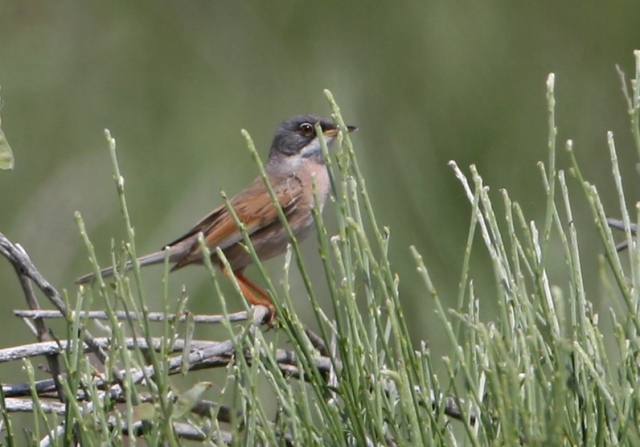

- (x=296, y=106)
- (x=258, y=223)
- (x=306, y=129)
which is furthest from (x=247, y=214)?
(x=296, y=106)

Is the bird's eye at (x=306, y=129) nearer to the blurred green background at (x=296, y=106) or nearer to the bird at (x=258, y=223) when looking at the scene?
the bird at (x=258, y=223)

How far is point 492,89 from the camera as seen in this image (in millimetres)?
3293

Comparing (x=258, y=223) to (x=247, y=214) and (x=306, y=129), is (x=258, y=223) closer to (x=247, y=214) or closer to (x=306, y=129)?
(x=247, y=214)

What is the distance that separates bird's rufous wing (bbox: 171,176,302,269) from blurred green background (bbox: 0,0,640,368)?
116 millimetres

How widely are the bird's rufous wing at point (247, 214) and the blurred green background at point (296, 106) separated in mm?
116

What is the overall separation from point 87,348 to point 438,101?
5.61ft

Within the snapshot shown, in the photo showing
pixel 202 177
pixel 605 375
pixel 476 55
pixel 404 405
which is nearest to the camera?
pixel 404 405

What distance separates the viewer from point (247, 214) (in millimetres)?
5438

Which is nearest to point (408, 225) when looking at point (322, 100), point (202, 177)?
point (322, 100)

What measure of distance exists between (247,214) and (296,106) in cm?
120

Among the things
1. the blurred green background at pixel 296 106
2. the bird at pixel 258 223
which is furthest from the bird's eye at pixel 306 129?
the blurred green background at pixel 296 106

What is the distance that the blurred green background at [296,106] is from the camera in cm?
329

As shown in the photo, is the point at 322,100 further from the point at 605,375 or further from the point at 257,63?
the point at 605,375

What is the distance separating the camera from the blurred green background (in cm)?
329
